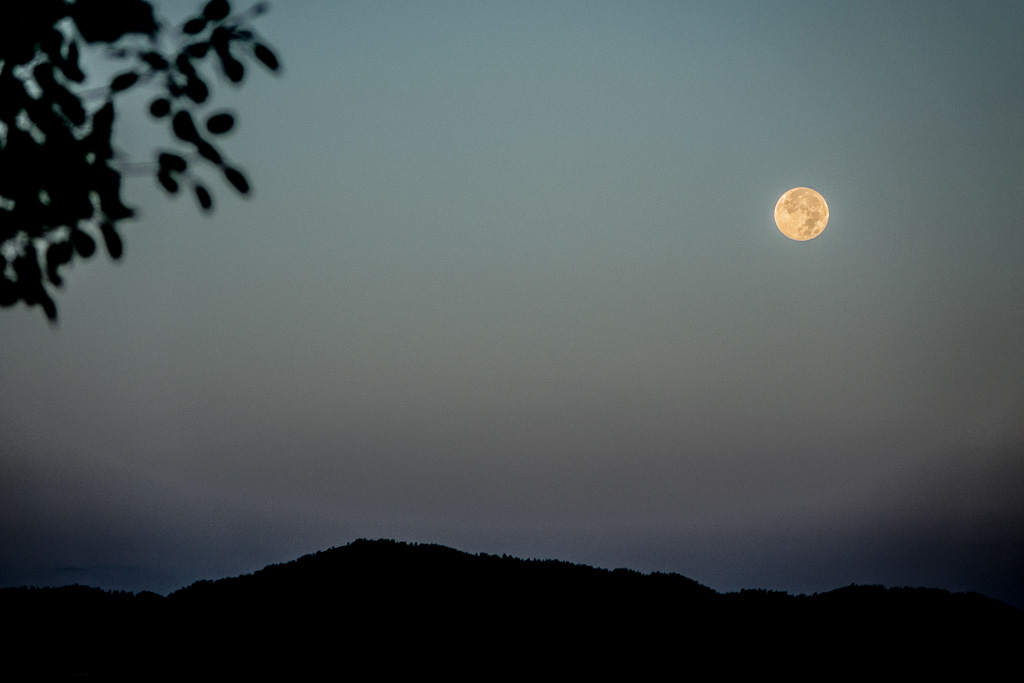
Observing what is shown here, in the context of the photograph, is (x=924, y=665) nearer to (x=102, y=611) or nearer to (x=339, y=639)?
(x=339, y=639)

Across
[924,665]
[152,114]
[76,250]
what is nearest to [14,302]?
[76,250]

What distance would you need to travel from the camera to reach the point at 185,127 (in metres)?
3.36

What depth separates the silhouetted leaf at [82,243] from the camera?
135 inches

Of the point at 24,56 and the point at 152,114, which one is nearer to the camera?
the point at 24,56

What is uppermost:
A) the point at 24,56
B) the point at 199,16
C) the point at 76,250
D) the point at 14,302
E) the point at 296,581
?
the point at 296,581

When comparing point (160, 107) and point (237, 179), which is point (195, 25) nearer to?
point (160, 107)

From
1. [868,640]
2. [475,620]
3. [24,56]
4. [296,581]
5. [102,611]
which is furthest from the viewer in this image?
[296,581]

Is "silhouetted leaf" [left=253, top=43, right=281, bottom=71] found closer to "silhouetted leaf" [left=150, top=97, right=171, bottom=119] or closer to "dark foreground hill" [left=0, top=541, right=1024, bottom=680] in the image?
"silhouetted leaf" [left=150, top=97, right=171, bottom=119]

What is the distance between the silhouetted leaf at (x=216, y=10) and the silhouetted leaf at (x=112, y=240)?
1.17m

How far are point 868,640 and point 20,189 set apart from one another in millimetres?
22819

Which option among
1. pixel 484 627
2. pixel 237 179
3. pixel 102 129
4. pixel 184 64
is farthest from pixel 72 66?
pixel 484 627

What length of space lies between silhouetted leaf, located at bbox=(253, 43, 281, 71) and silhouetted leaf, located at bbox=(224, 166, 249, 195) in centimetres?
58

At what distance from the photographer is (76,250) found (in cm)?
346

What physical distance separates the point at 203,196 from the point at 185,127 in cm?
34
